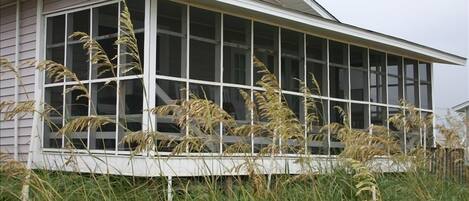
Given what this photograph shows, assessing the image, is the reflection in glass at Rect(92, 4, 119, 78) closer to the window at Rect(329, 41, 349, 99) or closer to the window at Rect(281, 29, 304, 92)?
the window at Rect(281, 29, 304, 92)

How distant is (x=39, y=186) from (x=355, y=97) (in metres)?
9.77

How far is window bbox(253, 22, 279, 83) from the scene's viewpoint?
11336 millimetres

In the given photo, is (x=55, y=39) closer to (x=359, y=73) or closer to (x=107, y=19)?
(x=107, y=19)

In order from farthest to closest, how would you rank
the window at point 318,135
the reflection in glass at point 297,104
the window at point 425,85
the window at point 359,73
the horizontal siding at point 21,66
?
the window at point 425,85, the window at point 359,73, the reflection in glass at point 297,104, the horizontal siding at point 21,66, the window at point 318,135

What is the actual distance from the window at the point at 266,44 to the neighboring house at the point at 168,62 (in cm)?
2

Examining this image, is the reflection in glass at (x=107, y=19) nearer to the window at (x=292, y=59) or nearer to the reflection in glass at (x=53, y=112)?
the reflection in glass at (x=53, y=112)

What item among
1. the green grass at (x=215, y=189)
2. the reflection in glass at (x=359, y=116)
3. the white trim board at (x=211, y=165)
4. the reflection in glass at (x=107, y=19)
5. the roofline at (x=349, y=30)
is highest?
the roofline at (x=349, y=30)

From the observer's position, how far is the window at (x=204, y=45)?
9.80 meters

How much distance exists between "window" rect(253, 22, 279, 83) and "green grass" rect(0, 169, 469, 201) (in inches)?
206

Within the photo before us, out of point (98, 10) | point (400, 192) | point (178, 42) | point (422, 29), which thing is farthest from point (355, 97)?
point (422, 29)

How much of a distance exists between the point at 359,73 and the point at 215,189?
9108mm

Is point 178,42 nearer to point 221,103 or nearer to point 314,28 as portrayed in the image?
point 221,103

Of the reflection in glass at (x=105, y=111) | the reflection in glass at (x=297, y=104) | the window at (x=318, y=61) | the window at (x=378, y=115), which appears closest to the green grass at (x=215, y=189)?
the reflection in glass at (x=105, y=111)

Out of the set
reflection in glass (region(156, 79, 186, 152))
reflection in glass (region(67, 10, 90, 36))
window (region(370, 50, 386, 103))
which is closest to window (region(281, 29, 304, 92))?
window (region(370, 50, 386, 103))
